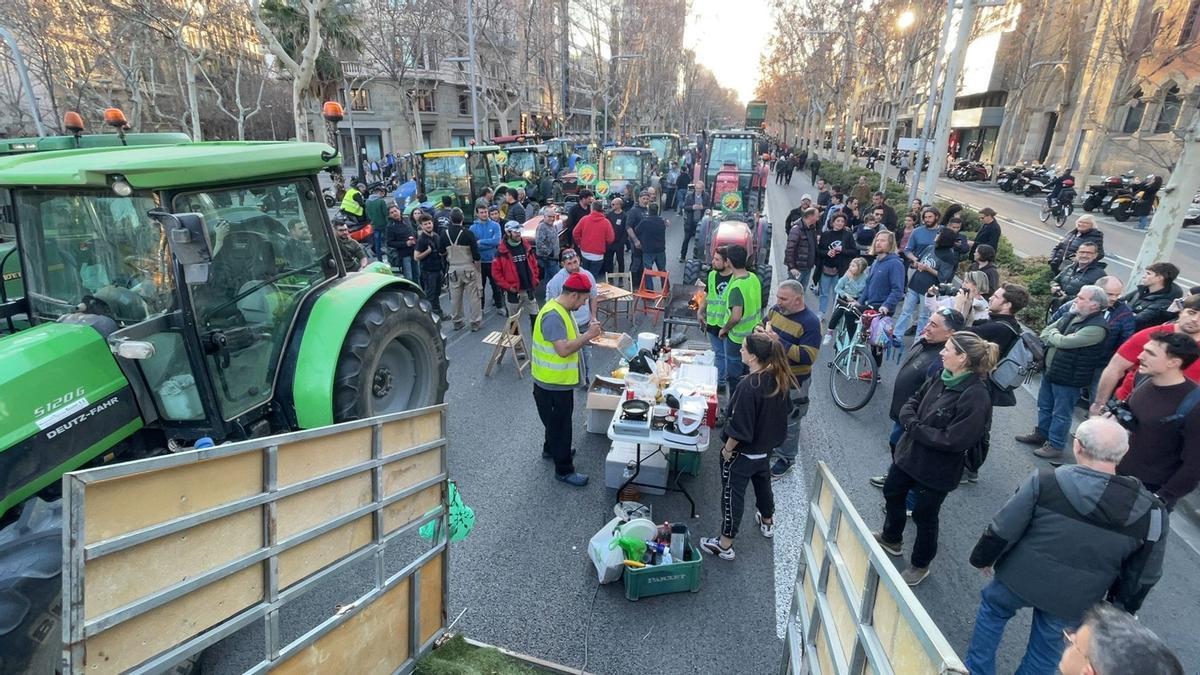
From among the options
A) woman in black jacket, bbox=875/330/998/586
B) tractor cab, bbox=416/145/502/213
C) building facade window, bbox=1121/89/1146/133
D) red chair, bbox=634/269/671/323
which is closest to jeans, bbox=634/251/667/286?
red chair, bbox=634/269/671/323

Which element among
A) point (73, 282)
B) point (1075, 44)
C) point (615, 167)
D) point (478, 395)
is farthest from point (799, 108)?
point (73, 282)

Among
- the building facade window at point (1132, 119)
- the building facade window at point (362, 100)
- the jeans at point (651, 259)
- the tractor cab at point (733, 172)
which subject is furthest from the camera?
the building facade window at point (362, 100)

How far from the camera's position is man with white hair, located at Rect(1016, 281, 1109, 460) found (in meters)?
4.74

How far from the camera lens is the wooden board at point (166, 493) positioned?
1.37 metres

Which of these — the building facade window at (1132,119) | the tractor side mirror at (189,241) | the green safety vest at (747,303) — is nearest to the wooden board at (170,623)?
the tractor side mirror at (189,241)

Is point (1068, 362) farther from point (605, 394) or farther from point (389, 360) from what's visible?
point (389, 360)

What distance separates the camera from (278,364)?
3846 mm

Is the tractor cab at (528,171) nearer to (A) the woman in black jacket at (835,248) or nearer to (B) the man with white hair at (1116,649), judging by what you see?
(A) the woman in black jacket at (835,248)

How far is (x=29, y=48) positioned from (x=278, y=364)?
24.4 meters

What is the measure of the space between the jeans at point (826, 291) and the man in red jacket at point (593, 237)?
3534 mm

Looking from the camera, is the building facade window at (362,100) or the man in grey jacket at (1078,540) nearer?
the man in grey jacket at (1078,540)

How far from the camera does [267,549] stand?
1825mm

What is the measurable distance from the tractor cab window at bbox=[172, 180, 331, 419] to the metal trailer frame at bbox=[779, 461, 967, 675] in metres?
3.33

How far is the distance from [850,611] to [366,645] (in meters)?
1.92
